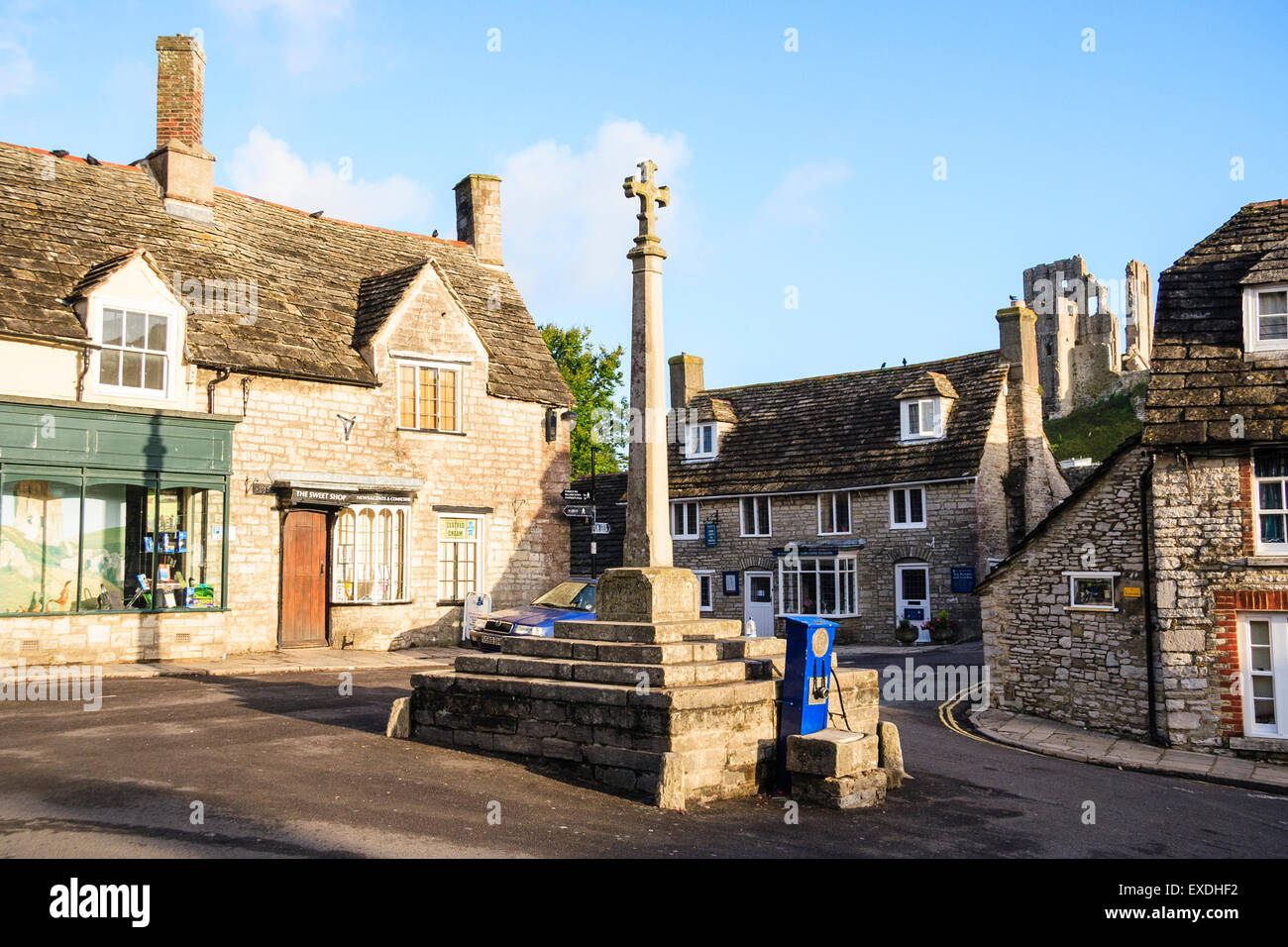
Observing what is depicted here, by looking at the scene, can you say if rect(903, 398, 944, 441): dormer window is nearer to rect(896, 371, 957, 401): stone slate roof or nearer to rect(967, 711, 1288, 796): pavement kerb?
rect(896, 371, 957, 401): stone slate roof

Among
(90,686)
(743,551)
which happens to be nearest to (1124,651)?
(90,686)

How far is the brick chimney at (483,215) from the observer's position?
93.4 feet

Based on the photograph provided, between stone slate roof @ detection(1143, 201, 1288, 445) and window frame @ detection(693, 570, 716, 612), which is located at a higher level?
stone slate roof @ detection(1143, 201, 1288, 445)

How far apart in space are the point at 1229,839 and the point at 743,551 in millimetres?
25839

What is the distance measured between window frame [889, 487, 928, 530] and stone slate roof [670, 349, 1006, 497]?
552mm

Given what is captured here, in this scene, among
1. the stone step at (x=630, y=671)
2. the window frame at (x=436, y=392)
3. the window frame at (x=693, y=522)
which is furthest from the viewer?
the window frame at (x=693, y=522)

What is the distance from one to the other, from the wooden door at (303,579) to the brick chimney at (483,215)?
34.4 feet

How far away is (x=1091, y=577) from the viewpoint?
17.6 meters

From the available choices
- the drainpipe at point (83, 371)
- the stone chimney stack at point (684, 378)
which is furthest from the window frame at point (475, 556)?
the stone chimney stack at point (684, 378)

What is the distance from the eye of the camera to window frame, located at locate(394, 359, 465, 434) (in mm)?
22812

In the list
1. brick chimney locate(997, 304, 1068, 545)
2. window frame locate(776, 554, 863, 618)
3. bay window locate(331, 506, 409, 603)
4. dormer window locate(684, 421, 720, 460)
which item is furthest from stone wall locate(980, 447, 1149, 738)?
dormer window locate(684, 421, 720, 460)

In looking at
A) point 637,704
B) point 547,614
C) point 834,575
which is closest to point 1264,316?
point 547,614

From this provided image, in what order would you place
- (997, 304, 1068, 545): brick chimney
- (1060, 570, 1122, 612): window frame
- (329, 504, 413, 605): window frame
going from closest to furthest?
(1060, 570, 1122, 612): window frame, (329, 504, 413, 605): window frame, (997, 304, 1068, 545): brick chimney

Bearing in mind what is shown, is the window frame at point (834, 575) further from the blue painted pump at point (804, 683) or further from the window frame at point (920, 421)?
the blue painted pump at point (804, 683)
